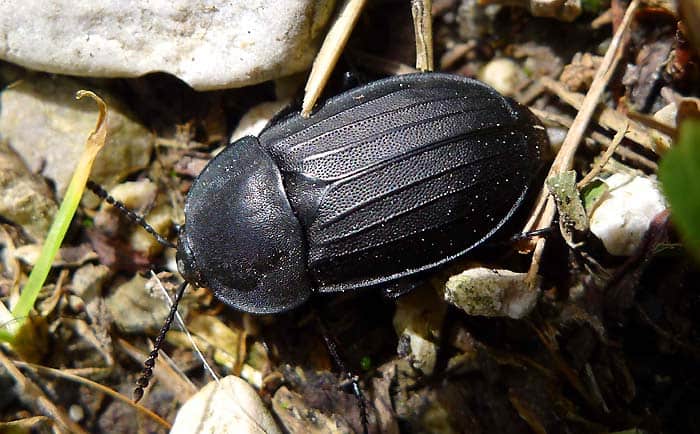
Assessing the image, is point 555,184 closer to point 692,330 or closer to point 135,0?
point 692,330

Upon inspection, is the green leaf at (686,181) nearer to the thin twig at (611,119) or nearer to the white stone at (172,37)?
the thin twig at (611,119)

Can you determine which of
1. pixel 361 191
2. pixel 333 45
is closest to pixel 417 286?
pixel 361 191

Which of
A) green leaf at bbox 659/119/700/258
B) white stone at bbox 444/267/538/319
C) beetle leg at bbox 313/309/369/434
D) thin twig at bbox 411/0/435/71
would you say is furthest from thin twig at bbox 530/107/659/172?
green leaf at bbox 659/119/700/258

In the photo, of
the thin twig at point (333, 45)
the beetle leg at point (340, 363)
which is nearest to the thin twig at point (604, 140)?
the thin twig at point (333, 45)

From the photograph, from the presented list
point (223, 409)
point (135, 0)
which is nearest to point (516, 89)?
point (135, 0)

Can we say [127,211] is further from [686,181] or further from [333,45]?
[686,181]

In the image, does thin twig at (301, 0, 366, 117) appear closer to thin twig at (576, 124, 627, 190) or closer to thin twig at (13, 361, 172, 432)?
thin twig at (576, 124, 627, 190)
